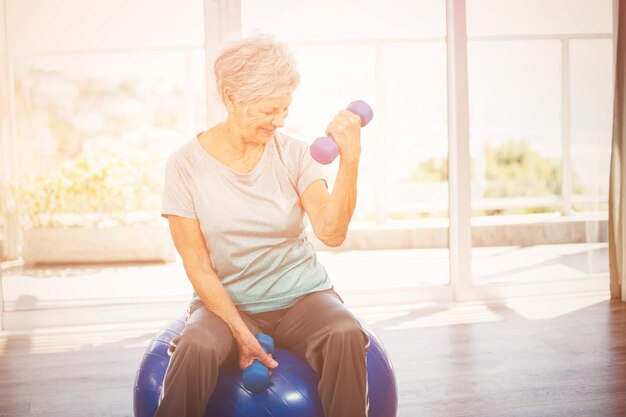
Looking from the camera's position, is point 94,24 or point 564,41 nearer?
point 94,24

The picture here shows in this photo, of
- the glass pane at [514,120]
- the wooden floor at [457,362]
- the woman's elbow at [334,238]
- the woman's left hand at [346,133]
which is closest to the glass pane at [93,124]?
the wooden floor at [457,362]

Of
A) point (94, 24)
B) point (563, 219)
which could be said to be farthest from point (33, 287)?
point (563, 219)

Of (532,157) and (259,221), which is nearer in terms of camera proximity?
(259,221)

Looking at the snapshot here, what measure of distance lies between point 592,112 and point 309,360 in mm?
2561

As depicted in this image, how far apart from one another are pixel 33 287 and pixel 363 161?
1.69 metres

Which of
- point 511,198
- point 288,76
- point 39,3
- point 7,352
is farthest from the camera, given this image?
point 511,198

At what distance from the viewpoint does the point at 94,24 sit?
3271 millimetres

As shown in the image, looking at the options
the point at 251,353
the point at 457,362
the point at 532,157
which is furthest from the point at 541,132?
the point at 251,353

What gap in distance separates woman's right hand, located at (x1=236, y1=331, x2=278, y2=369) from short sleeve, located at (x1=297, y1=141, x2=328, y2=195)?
1.26ft

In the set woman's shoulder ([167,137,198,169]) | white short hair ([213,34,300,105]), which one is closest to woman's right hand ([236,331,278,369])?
woman's shoulder ([167,137,198,169])

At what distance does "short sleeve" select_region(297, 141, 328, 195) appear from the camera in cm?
175

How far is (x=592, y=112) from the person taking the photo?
359 centimetres

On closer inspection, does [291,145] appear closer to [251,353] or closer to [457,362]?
[251,353]

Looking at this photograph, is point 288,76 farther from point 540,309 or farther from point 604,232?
point 604,232
